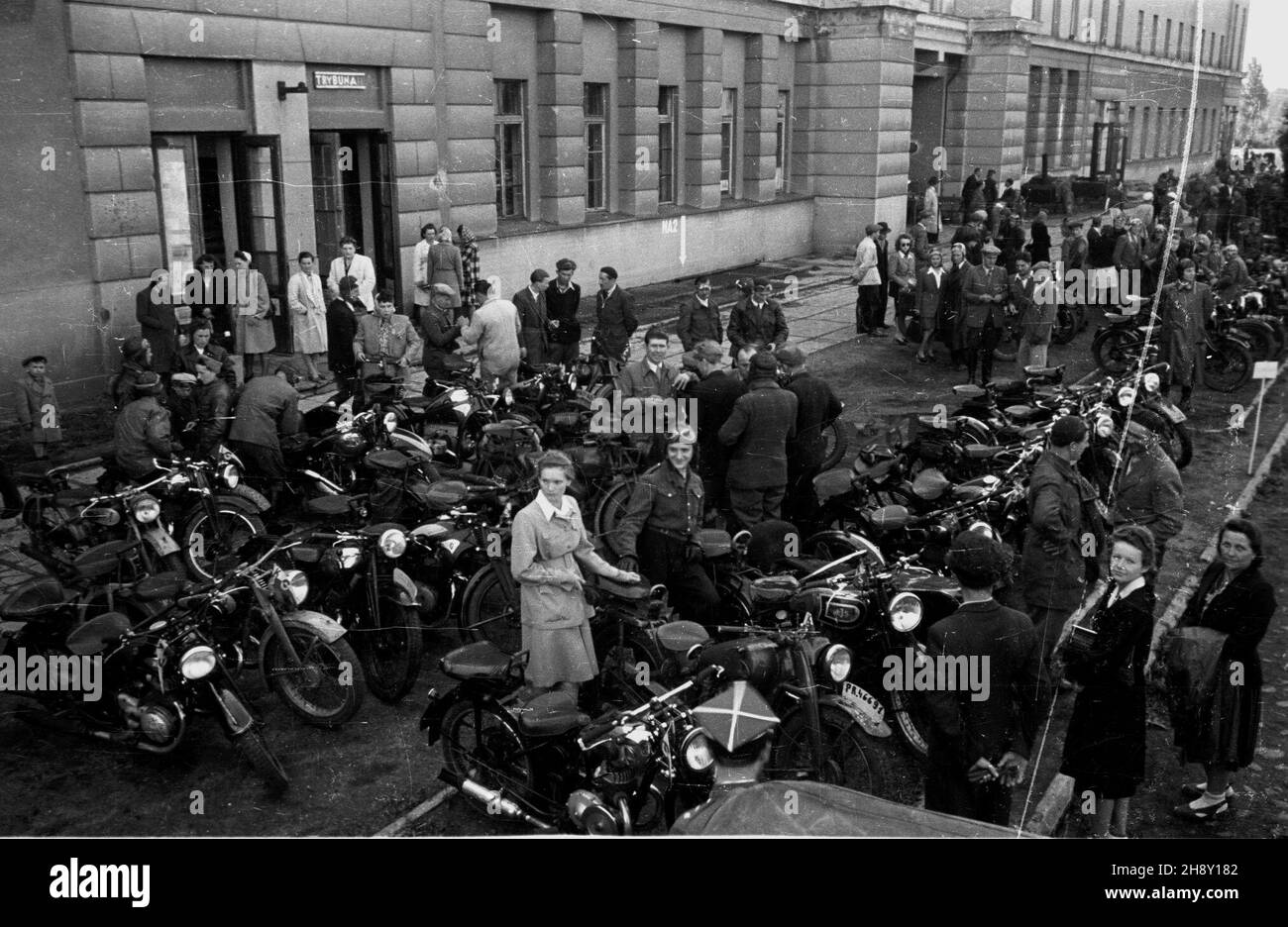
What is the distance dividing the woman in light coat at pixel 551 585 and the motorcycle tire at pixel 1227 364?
12.1m

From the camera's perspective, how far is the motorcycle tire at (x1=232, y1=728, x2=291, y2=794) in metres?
6.19

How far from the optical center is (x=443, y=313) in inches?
509

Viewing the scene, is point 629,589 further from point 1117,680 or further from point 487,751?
A: point 1117,680

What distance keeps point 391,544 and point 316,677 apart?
2.99 feet

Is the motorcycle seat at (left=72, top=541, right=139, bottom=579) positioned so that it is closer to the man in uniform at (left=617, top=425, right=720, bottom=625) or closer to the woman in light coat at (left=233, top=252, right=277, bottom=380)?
the man in uniform at (left=617, top=425, right=720, bottom=625)

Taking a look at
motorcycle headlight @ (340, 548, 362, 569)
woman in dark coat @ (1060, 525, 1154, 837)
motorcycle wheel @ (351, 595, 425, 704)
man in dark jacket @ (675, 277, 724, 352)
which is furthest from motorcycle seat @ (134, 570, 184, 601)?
man in dark jacket @ (675, 277, 724, 352)

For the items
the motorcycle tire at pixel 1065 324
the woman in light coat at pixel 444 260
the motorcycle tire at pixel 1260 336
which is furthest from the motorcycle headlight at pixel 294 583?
the motorcycle tire at pixel 1065 324

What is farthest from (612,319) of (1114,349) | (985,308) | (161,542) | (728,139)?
(728,139)

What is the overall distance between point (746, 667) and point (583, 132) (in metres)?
16.9

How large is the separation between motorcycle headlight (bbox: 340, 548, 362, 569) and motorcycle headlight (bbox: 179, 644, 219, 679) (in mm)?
1120

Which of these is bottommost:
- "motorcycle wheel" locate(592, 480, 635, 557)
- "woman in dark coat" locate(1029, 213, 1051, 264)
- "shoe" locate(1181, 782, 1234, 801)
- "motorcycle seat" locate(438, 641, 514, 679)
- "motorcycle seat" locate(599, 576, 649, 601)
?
"shoe" locate(1181, 782, 1234, 801)

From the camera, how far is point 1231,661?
596 cm

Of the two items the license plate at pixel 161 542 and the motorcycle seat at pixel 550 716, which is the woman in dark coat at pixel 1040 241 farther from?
the motorcycle seat at pixel 550 716

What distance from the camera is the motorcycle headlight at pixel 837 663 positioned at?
18.8 feet
